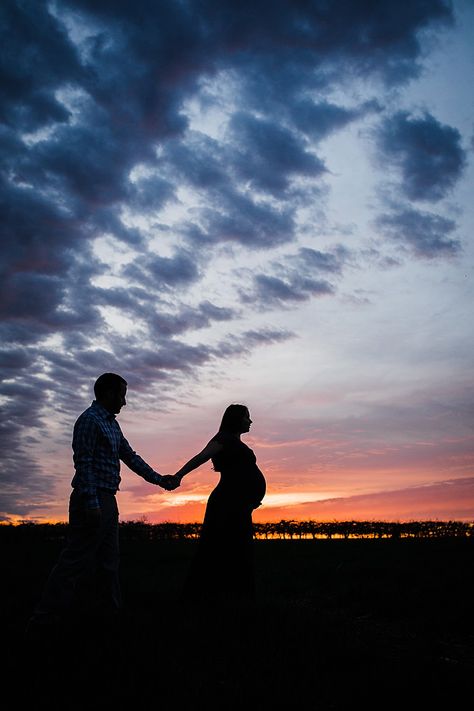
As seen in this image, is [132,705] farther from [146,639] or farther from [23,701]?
[146,639]

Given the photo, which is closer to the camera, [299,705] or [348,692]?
[299,705]

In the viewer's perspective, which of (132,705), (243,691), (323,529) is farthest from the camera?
(323,529)

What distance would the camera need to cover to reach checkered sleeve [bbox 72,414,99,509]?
509cm

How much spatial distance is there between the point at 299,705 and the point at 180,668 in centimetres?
93

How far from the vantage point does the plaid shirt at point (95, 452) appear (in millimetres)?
5148

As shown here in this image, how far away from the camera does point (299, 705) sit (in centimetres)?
332

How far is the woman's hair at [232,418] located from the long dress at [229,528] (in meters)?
0.08

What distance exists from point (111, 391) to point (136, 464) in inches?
47.9

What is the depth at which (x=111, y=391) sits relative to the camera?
5707 millimetres

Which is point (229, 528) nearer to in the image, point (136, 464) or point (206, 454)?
point (206, 454)

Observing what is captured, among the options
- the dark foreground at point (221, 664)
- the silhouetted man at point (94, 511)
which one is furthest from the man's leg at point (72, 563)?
the dark foreground at point (221, 664)

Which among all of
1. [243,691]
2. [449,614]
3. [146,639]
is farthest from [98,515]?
[449,614]

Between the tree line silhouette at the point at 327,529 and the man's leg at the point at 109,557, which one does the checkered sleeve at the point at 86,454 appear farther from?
the tree line silhouette at the point at 327,529

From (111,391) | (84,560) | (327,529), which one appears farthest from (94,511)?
(327,529)
